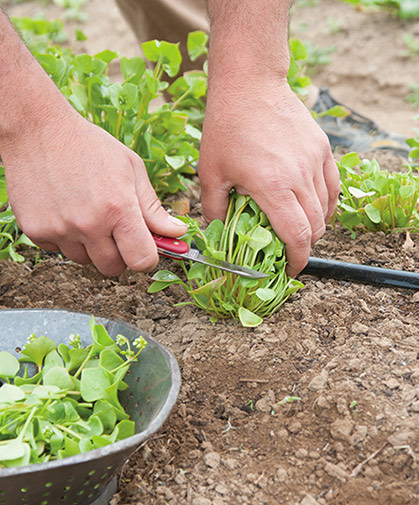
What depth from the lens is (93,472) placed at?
1023 millimetres

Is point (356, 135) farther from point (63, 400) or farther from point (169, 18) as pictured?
point (63, 400)

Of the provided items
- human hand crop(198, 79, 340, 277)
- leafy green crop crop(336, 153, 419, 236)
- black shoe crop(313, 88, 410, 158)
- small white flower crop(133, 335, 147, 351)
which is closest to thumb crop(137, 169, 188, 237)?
human hand crop(198, 79, 340, 277)

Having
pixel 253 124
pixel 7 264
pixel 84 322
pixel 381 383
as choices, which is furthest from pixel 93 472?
pixel 7 264

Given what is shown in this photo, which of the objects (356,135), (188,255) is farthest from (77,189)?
(356,135)

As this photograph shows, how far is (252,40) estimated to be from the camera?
155 centimetres

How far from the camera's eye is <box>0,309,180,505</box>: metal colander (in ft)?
3.20

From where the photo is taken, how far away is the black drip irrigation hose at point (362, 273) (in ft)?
5.38

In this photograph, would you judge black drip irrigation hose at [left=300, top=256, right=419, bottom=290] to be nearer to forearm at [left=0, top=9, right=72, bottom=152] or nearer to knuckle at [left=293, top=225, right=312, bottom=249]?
knuckle at [left=293, top=225, right=312, bottom=249]

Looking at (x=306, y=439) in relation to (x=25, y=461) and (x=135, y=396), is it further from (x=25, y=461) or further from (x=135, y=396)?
(x=25, y=461)

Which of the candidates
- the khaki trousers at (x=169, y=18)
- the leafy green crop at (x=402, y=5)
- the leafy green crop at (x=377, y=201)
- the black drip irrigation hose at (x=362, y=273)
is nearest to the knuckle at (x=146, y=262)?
the black drip irrigation hose at (x=362, y=273)

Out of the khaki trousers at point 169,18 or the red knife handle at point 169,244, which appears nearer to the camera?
the red knife handle at point 169,244

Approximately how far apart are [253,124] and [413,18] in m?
3.17

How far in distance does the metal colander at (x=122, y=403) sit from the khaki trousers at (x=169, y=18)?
199 centimetres

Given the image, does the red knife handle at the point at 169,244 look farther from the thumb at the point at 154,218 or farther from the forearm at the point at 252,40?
the forearm at the point at 252,40
